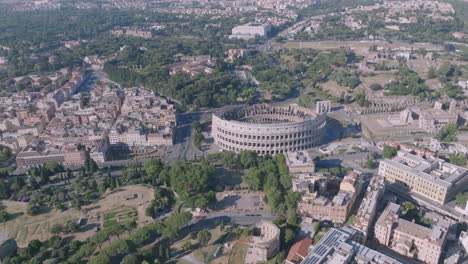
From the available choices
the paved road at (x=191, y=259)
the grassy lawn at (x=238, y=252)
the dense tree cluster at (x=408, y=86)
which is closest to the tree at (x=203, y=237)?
the paved road at (x=191, y=259)

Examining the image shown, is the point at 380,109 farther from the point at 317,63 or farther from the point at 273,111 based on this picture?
the point at 317,63

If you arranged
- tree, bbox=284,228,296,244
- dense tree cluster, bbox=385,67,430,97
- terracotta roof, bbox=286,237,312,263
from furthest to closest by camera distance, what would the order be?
dense tree cluster, bbox=385,67,430,97 < tree, bbox=284,228,296,244 < terracotta roof, bbox=286,237,312,263

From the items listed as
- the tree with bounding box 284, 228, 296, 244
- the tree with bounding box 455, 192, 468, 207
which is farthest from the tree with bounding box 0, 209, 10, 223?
the tree with bounding box 455, 192, 468, 207

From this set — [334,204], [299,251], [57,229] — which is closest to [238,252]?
[299,251]

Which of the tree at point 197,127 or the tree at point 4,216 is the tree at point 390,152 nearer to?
the tree at point 197,127

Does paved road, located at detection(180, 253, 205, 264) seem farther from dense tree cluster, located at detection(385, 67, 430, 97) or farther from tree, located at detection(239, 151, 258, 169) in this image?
dense tree cluster, located at detection(385, 67, 430, 97)
